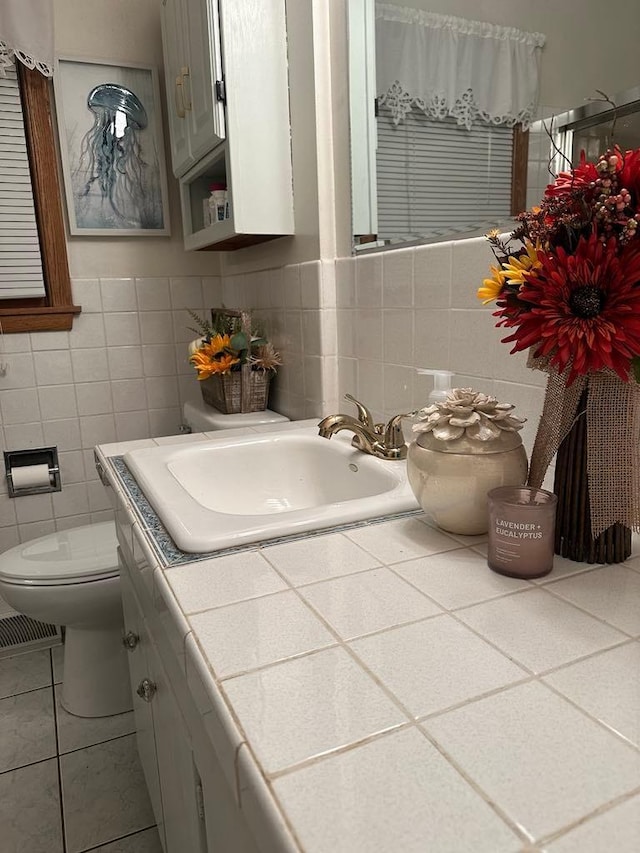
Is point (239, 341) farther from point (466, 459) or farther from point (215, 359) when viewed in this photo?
point (466, 459)

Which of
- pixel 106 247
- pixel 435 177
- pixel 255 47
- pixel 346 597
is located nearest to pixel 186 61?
pixel 255 47

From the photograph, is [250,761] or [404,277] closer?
[250,761]

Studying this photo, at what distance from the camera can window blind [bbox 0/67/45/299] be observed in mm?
1799

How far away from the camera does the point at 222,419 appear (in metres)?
1.62

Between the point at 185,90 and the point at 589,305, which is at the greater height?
the point at 185,90

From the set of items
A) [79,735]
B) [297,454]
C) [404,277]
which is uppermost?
[404,277]

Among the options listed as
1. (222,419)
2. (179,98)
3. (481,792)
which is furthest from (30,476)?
(481,792)

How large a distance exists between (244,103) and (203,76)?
0.16m

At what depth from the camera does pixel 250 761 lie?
1.32 feet

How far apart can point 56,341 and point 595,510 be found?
181 centimetres

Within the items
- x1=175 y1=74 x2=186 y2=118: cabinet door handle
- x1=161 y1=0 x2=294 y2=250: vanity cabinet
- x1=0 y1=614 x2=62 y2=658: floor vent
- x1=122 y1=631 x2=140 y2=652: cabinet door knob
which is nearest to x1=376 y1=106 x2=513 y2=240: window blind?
x1=161 y1=0 x2=294 y2=250: vanity cabinet

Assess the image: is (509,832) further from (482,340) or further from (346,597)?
(482,340)

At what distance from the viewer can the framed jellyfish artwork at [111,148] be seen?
1887mm

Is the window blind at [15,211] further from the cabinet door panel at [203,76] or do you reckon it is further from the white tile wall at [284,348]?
the cabinet door panel at [203,76]
